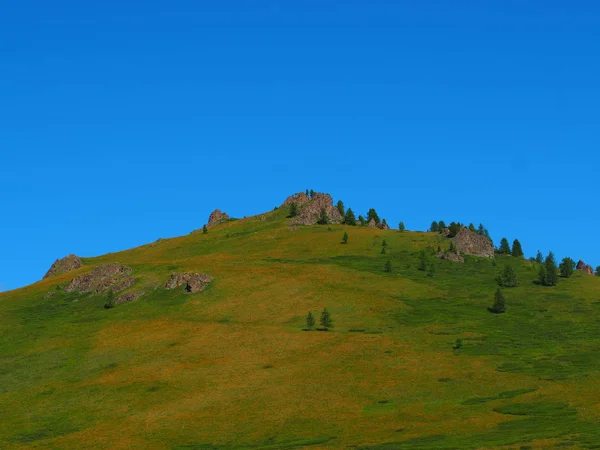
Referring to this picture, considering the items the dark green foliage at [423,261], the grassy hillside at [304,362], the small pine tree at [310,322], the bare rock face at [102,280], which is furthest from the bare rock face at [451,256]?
the bare rock face at [102,280]

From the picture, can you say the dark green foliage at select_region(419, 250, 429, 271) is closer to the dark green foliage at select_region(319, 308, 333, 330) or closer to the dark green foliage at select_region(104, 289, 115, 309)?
the dark green foliage at select_region(319, 308, 333, 330)

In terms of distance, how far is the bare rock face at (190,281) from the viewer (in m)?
165

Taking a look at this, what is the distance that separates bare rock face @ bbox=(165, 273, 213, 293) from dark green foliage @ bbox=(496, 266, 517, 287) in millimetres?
66855

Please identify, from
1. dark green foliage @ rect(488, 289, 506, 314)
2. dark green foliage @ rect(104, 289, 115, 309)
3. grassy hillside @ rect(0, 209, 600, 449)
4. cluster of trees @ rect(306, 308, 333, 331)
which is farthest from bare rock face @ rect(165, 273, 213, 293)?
dark green foliage @ rect(488, 289, 506, 314)

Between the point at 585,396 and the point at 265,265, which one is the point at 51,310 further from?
the point at 585,396

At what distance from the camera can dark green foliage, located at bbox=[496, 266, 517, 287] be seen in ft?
575

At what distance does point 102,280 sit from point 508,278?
95.1m

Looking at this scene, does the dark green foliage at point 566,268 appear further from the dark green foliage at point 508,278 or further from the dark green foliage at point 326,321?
the dark green foliage at point 326,321

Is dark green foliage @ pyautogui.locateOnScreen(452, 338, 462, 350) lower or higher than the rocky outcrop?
lower

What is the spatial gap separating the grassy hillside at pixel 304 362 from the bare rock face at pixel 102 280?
3.78 m

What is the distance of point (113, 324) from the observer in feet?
485

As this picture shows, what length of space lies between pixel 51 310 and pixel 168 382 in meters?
64.9

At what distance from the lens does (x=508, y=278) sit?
579 feet

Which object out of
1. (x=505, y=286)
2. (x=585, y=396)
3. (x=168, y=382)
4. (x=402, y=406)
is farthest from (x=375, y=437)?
(x=505, y=286)
